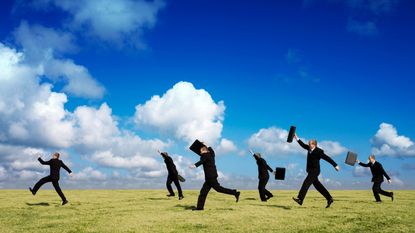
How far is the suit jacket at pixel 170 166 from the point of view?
963 inches

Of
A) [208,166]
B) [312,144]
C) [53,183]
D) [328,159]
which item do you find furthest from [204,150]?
[53,183]

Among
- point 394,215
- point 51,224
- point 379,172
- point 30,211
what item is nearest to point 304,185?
point 394,215

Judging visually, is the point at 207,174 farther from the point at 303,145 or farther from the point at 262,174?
the point at 262,174

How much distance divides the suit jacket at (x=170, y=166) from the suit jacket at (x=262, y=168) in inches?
214

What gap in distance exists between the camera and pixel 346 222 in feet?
42.2

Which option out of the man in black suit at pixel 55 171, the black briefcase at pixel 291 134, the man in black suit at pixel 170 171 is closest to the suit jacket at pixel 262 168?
the black briefcase at pixel 291 134

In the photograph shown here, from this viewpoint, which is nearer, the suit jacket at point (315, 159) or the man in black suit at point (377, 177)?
the suit jacket at point (315, 159)

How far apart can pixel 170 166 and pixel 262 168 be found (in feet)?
19.9

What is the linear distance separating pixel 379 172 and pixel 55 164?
16243 millimetres

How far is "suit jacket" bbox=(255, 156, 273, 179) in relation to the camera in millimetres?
21203

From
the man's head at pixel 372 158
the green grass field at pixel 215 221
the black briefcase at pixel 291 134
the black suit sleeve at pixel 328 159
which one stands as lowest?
the green grass field at pixel 215 221

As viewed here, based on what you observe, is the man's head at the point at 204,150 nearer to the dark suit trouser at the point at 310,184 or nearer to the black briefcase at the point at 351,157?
the dark suit trouser at the point at 310,184

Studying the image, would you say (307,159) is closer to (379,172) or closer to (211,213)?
(211,213)

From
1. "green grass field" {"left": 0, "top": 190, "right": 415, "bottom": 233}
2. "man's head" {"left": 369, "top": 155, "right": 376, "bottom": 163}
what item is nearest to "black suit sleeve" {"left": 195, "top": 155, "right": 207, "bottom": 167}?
"green grass field" {"left": 0, "top": 190, "right": 415, "bottom": 233}
